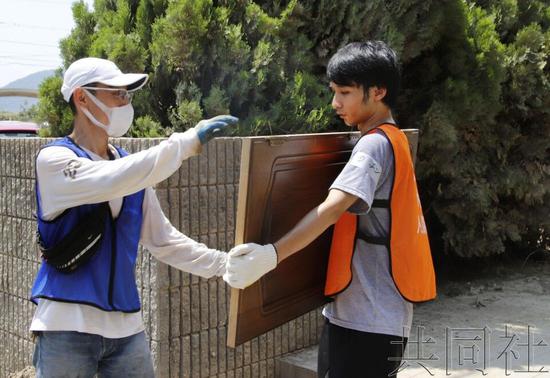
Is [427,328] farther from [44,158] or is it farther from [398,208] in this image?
[44,158]

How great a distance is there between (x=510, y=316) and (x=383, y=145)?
3.83 meters

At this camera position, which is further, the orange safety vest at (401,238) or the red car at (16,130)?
the red car at (16,130)

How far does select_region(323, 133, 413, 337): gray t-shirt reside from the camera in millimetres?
2332

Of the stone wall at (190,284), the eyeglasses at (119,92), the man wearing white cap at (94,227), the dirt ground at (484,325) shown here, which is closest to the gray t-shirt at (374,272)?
the man wearing white cap at (94,227)

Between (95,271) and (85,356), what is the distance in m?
0.29

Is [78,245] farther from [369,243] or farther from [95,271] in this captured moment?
[369,243]

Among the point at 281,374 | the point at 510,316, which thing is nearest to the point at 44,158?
the point at 281,374

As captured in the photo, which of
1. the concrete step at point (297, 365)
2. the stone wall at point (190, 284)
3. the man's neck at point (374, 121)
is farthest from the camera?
the concrete step at point (297, 365)

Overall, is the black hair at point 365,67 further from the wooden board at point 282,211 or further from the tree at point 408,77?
the tree at point 408,77

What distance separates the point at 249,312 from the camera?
2531 mm

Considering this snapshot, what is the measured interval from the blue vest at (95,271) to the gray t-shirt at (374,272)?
2.57ft

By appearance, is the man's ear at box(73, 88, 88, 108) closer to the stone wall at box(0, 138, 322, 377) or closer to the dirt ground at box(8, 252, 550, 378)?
the stone wall at box(0, 138, 322, 377)

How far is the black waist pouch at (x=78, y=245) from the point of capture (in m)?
2.35

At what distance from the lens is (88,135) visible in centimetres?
254
